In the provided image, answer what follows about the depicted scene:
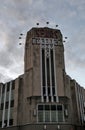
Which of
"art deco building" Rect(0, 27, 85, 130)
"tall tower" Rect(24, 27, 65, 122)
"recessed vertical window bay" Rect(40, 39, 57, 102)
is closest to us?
"art deco building" Rect(0, 27, 85, 130)

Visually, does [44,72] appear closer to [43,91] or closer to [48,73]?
[48,73]

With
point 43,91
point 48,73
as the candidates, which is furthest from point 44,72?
point 43,91

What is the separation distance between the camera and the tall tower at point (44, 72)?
1722 inches

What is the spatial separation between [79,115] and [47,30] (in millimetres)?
21026

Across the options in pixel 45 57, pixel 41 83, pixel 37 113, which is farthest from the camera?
pixel 45 57

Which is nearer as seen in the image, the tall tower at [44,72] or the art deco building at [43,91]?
the art deco building at [43,91]

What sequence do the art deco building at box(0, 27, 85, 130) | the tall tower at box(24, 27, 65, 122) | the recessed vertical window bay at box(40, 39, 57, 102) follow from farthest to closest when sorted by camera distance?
the recessed vertical window bay at box(40, 39, 57, 102)
the tall tower at box(24, 27, 65, 122)
the art deco building at box(0, 27, 85, 130)

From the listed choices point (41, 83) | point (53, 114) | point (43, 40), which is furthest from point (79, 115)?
point (43, 40)

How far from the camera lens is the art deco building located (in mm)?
43344

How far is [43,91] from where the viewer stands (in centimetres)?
4525

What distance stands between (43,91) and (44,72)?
435cm

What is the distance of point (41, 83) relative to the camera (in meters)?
45.9

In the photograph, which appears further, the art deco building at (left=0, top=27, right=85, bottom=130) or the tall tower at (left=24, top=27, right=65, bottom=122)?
the tall tower at (left=24, top=27, right=65, bottom=122)

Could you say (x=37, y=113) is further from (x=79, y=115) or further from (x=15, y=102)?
(x=79, y=115)
